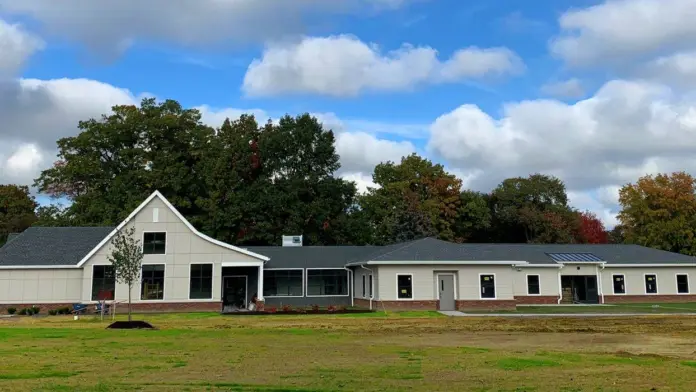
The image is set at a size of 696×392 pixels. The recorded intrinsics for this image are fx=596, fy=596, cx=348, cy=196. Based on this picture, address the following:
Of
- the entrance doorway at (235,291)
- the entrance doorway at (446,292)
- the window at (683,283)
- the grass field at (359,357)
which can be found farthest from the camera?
the window at (683,283)

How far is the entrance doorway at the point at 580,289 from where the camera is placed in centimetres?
4222

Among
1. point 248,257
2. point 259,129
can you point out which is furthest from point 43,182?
point 248,257

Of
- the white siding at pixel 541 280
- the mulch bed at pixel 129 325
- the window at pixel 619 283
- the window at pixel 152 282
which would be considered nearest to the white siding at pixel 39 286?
the window at pixel 152 282

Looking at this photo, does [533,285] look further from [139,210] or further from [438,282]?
[139,210]

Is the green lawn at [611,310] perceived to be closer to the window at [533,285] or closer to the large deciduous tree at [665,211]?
the window at [533,285]

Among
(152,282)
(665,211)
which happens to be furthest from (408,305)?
(665,211)

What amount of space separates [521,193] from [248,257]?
139ft

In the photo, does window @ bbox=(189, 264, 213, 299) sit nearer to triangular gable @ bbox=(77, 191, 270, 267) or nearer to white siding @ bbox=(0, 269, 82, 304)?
triangular gable @ bbox=(77, 191, 270, 267)

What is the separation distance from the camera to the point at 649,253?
4450 cm

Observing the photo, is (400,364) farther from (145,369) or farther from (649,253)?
(649,253)

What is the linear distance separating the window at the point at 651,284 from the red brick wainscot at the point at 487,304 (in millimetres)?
14227

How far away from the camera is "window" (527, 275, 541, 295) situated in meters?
41.3

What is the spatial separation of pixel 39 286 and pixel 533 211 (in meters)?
50.8

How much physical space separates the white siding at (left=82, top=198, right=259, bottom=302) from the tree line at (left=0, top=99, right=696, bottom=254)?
11.7 metres
